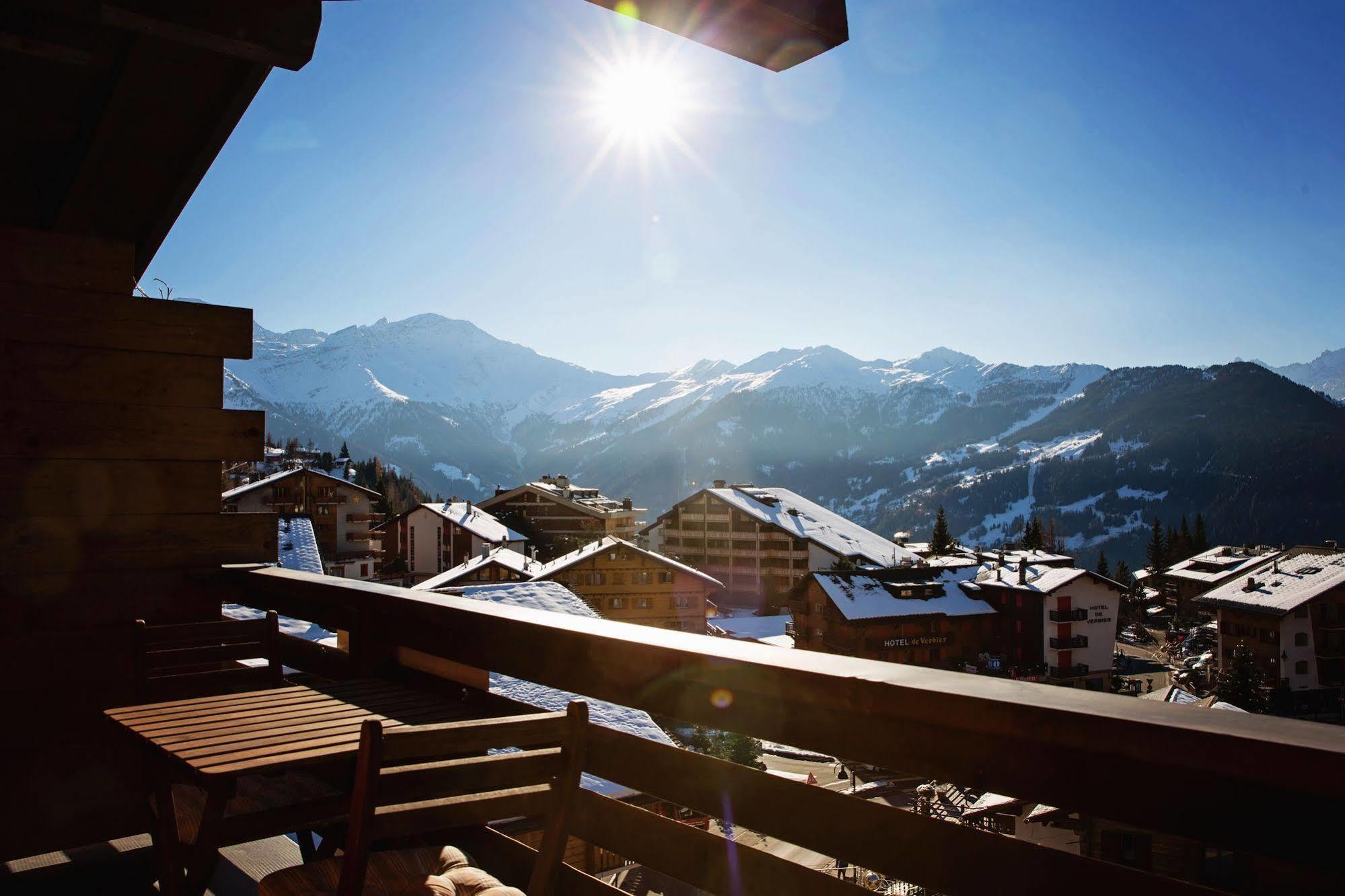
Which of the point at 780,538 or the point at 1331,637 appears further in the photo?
the point at 780,538

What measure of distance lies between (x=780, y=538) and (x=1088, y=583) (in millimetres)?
19109

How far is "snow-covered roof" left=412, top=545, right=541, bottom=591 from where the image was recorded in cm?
3092

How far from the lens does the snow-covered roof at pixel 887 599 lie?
3812cm

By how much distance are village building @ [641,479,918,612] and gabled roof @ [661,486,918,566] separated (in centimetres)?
8

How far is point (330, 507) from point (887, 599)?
31.2m

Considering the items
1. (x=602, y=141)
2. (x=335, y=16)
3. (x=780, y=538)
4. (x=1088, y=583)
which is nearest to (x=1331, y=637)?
(x=1088, y=583)

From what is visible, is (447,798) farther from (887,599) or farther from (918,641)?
(918,641)

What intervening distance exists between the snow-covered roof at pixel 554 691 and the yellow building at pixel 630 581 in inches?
807

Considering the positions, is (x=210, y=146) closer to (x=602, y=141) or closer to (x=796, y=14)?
(x=796, y=14)

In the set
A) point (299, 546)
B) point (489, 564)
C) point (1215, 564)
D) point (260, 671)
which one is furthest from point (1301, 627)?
point (260, 671)

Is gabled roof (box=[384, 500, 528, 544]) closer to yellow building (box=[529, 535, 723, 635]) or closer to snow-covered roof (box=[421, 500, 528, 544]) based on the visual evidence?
snow-covered roof (box=[421, 500, 528, 544])

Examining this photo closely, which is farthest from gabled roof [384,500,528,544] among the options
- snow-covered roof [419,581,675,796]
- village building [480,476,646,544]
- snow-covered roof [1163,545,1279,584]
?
snow-covered roof [1163,545,1279,584]

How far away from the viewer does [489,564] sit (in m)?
32.8

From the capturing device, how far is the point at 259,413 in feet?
12.7
